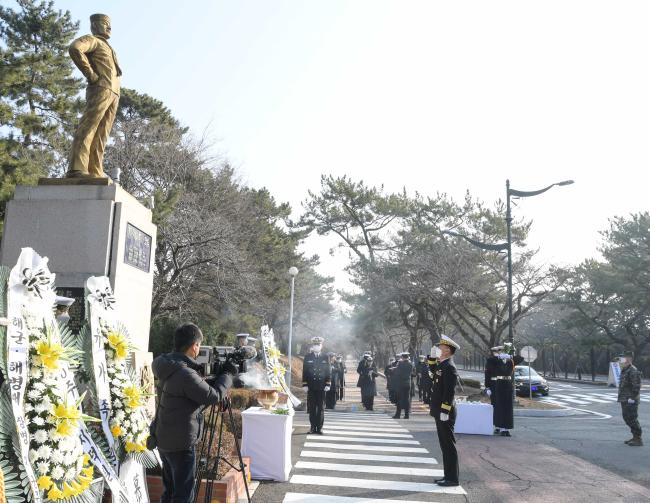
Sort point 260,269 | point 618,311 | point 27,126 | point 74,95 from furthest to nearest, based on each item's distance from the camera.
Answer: point 618,311
point 260,269
point 74,95
point 27,126

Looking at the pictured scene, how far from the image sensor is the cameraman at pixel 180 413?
4316 mm

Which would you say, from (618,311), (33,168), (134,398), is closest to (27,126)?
(33,168)

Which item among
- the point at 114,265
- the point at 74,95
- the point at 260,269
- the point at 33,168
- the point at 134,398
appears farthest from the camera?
the point at 260,269

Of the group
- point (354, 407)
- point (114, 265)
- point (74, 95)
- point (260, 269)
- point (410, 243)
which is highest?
point (74, 95)

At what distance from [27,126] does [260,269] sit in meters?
13.8

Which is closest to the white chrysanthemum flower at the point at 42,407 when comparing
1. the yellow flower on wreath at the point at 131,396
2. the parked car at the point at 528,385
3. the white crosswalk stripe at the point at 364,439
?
the yellow flower on wreath at the point at 131,396

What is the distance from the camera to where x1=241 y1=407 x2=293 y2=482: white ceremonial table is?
719cm

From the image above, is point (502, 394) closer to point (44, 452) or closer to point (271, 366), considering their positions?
point (271, 366)

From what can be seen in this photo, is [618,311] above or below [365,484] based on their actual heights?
above

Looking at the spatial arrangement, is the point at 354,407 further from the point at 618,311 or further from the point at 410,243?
the point at 618,311

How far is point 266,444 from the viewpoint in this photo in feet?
23.9

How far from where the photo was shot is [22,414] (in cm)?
392

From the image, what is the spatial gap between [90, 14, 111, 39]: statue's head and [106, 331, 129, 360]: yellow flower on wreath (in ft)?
14.5

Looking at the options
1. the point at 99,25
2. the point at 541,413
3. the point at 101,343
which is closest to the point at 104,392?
the point at 101,343
